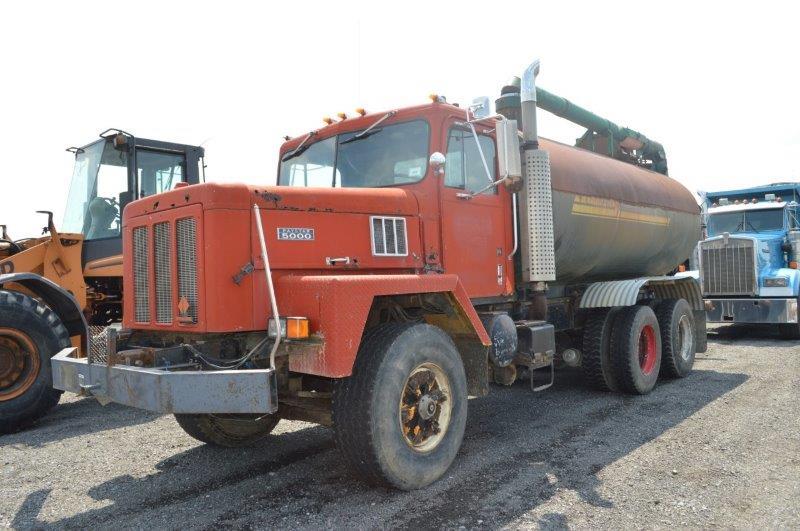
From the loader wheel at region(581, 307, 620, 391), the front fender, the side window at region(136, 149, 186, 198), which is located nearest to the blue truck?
the loader wheel at region(581, 307, 620, 391)

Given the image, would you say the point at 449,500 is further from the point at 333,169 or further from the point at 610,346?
the point at 610,346

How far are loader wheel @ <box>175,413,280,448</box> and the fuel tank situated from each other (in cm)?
355

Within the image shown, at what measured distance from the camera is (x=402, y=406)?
169 inches

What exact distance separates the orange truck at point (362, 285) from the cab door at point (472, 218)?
0.02 meters

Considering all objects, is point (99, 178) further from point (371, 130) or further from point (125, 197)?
point (371, 130)

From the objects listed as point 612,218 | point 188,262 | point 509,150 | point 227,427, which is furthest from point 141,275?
point 612,218

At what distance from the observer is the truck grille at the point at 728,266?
41.2 ft

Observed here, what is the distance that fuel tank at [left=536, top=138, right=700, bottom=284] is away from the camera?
6832 millimetres

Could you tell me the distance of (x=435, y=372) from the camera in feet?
14.8

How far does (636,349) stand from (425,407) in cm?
402

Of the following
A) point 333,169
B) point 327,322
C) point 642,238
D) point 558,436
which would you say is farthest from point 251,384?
point 642,238

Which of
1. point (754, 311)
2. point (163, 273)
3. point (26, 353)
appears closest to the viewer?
point (163, 273)

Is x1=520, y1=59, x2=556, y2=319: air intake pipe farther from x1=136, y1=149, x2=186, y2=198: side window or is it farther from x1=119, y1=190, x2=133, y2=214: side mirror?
x1=119, y1=190, x2=133, y2=214: side mirror

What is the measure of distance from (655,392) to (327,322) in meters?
5.28
